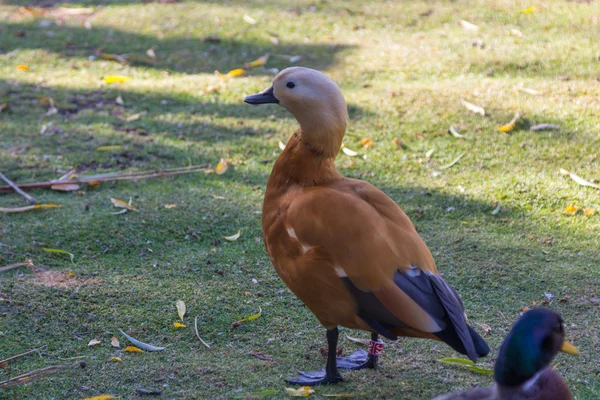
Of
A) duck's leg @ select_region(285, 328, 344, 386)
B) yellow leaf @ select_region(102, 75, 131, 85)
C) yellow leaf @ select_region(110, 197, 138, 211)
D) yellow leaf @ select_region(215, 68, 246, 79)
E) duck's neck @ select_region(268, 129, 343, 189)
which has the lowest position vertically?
yellow leaf @ select_region(110, 197, 138, 211)

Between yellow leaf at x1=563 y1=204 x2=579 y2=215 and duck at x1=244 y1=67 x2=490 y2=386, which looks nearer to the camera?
duck at x1=244 y1=67 x2=490 y2=386

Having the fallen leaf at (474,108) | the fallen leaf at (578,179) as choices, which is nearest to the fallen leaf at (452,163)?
the fallen leaf at (474,108)

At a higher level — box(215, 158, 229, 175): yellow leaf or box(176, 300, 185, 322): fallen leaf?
box(215, 158, 229, 175): yellow leaf

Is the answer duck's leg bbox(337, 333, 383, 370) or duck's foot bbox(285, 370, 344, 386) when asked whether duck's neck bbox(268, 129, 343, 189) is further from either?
duck's foot bbox(285, 370, 344, 386)

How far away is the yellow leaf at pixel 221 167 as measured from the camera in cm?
559

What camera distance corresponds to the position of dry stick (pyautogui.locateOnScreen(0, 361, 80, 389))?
123 inches

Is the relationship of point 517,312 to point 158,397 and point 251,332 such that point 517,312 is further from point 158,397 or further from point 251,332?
point 158,397

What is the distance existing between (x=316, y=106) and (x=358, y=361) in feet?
4.13

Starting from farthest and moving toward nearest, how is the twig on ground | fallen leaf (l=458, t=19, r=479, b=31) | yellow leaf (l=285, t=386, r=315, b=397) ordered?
fallen leaf (l=458, t=19, r=479, b=31), the twig on ground, yellow leaf (l=285, t=386, r=315, b=397)

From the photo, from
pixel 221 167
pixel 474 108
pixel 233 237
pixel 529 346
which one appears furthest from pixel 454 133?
pixel 529 346

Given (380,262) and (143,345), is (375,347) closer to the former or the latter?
(380,262)

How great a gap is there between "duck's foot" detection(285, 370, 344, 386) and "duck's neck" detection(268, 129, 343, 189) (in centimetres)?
88

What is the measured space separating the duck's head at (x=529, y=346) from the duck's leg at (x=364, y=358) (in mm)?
912

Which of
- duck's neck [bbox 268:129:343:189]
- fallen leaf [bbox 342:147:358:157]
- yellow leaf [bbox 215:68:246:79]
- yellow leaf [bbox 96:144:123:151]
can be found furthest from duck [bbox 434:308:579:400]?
yellow leaf [bbox 215:68:246:79]
